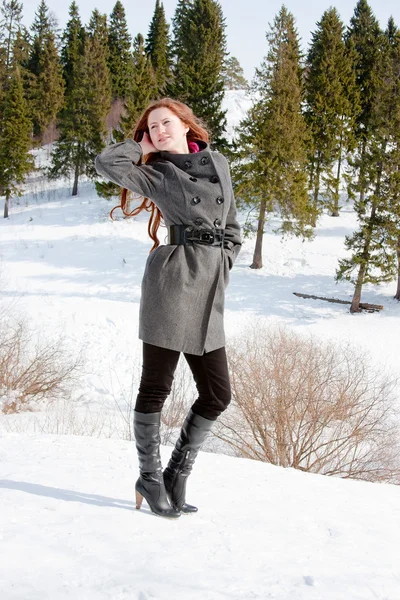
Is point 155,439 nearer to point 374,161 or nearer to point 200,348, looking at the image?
point 200,348

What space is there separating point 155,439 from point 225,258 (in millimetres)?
1042

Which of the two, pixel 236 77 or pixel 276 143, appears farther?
pixel 236 77


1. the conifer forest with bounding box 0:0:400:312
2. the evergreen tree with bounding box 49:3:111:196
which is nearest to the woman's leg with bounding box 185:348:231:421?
the conifer forest with bounding box 0:0:400:312

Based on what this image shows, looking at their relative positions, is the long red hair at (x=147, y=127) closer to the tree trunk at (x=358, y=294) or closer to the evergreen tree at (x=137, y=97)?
the tree trunk at (x=358, y=294)

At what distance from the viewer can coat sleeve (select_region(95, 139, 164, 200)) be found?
2477 mm

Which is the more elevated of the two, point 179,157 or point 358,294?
point 179,157

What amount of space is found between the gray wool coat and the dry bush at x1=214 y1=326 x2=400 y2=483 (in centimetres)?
811

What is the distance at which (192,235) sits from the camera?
2.60 meters

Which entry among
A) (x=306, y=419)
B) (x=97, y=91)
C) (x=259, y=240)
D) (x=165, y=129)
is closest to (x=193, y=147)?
(x=165, y=129)

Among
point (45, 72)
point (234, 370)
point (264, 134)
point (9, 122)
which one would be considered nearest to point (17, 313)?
point (234, 370)

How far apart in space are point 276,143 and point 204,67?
8308 mm

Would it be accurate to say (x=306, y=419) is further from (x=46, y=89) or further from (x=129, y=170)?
(x=46, y=89)

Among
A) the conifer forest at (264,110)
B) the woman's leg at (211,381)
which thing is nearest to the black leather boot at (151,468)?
the woman's leg at (211,381)

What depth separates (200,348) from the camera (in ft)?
8.52
